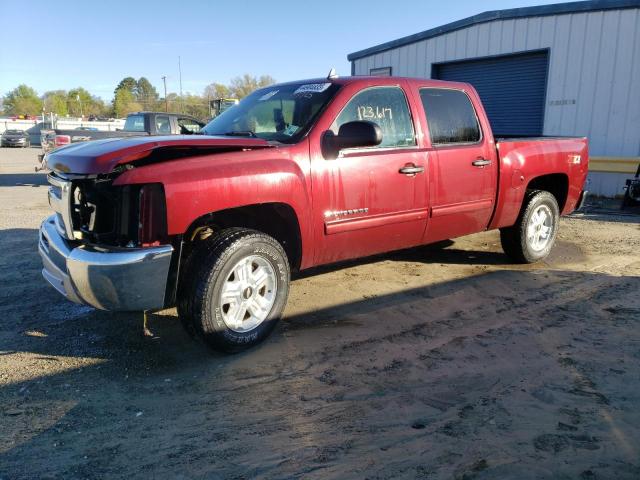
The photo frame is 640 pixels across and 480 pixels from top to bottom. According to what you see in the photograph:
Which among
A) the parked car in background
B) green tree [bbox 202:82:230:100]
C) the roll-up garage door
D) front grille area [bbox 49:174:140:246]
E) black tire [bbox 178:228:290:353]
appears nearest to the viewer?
front grille area [bbox 49:174:140:246]

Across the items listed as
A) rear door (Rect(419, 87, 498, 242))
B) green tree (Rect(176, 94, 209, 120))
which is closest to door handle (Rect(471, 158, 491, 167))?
rear door (Rect(419, 87, 498, 242))

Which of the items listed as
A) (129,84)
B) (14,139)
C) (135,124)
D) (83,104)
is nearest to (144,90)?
(129,84)

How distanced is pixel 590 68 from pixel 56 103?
108662 mm

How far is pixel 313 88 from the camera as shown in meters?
4.43

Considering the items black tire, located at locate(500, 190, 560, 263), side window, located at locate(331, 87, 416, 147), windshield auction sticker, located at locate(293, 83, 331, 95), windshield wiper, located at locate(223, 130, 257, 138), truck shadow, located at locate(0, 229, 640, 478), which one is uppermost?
windshield auction sticker, located at locate(293, 83, 331, 95)

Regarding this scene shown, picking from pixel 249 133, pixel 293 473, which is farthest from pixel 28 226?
pixel 293 473

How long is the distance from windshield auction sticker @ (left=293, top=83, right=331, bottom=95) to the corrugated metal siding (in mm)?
9445

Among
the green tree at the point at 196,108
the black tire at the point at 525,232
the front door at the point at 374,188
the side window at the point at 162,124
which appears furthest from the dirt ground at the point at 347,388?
the green tree at the point at 196,108

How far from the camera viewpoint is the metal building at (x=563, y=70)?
11.1 meters

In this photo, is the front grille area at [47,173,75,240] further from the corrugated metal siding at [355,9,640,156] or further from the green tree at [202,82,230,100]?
the green tree at [202,82,230,100]

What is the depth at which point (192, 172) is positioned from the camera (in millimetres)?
3271

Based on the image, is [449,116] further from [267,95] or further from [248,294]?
[248,294]

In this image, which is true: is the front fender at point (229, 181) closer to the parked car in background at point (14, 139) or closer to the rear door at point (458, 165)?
the rear door at point (458, 165)

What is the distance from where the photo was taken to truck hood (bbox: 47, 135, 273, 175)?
315cm
